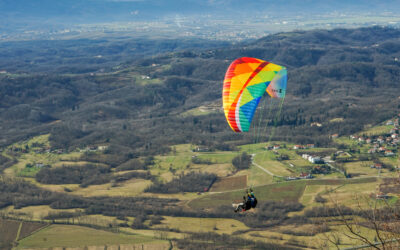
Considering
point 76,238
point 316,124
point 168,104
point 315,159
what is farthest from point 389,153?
point 168,104

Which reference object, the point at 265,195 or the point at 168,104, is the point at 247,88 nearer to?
the point at 265,195

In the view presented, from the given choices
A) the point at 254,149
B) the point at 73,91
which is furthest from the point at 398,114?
the point at 73,91

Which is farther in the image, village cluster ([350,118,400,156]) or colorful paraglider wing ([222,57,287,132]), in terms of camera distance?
village cluster ([350,118,400,156])

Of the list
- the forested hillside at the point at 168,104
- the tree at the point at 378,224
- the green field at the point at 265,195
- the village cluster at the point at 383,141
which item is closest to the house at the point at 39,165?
the forested hillside at the point at 168,104

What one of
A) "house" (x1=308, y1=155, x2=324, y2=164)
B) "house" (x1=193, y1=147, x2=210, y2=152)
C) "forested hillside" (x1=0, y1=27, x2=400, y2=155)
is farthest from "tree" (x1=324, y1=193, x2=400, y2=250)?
"forested hillside" (x1=0, y1=27, x2=400, y2=155)

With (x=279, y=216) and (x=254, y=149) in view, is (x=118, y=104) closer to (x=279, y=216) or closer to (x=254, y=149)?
(x=254, y=149)

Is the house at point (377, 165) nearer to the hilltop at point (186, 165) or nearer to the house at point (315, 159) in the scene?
the hilltop at point (186, 165)

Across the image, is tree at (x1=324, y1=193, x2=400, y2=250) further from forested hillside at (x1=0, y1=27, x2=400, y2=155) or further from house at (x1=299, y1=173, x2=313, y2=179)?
forested hillside at (x1=0, y1=27, x2=400, y2=155)
